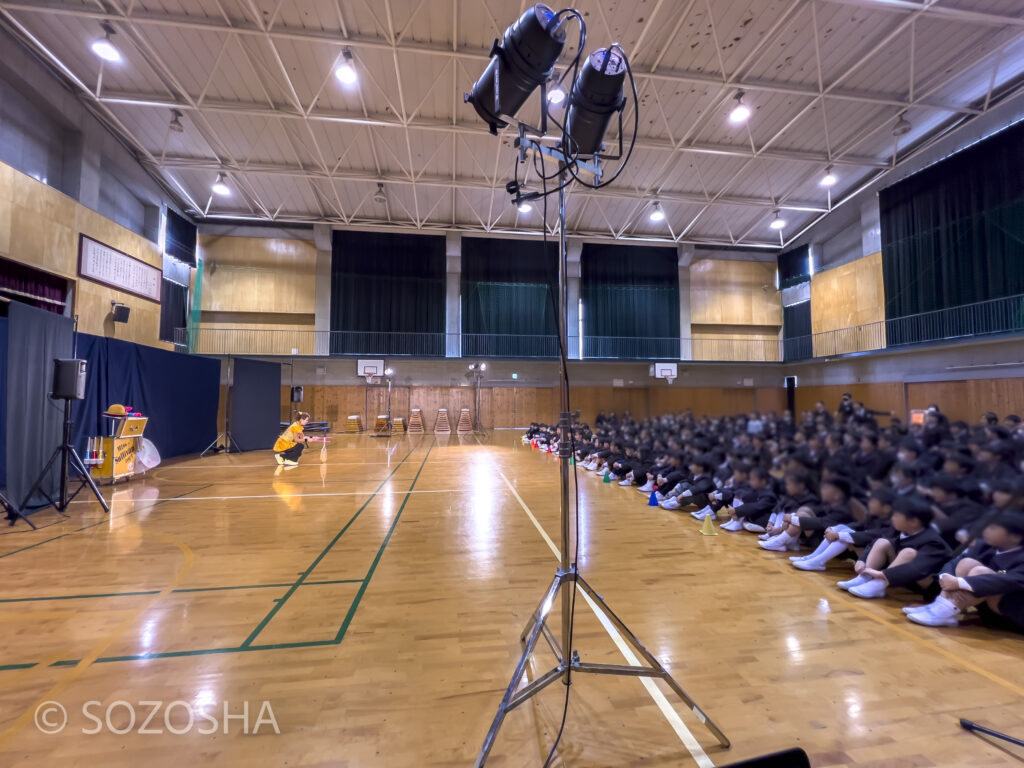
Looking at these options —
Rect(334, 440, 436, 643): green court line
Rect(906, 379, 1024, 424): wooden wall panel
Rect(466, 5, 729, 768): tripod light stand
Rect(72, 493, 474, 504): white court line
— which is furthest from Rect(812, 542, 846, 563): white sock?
Rect(72, 493, 474, 504): white court line

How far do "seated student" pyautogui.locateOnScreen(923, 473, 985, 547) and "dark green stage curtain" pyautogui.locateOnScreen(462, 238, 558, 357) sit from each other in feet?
59.9

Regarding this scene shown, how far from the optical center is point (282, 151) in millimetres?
14078

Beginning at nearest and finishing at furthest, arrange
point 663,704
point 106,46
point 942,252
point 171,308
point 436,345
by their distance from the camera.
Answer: point 663,704 < point 942,252 < point 106,46 < point 171,308 < point 436,345

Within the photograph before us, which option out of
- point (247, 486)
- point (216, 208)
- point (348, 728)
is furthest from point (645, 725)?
point (216, 208)

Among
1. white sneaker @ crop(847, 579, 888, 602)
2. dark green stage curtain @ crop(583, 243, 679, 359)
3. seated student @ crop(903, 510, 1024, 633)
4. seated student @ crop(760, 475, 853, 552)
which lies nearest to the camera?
seated student @ crop(903, 510, 1024, 633)

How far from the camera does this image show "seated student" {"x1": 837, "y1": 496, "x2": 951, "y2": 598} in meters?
2.65

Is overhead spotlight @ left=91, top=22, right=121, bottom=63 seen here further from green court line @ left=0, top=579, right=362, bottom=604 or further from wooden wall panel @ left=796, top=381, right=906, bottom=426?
wooden wall panel @ left=796, top=381, right=906, bottom=426

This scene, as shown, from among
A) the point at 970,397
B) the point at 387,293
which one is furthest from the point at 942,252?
the point at 387,293

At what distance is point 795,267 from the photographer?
6.12 metres

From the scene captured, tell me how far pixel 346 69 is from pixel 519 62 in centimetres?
1130

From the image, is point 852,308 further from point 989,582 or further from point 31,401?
point 31,401

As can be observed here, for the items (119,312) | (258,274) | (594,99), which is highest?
(258,274)

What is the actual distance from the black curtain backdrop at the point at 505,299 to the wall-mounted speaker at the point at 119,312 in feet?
39.5

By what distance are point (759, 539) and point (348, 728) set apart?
3.95 meters
